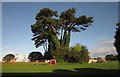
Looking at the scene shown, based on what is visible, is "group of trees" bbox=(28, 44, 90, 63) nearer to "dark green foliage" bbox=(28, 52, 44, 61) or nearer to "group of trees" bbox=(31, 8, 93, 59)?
"group of trees" bbox=(31, 8, 93, 59)

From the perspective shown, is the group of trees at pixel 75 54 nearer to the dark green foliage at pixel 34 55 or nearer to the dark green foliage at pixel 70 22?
the dark green foliage at pixel 70 22

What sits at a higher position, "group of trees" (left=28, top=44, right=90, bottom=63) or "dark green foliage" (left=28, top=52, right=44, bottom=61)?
"dark green foliage" (left=28, top=52, right=44, bottom=61)

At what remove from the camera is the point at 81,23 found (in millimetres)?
31141

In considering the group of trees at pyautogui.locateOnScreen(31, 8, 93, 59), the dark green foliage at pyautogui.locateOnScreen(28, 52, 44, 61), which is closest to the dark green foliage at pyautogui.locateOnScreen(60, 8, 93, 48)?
the group of trees at pyautogui.locateOnScreen(31, 8, 93, 59)

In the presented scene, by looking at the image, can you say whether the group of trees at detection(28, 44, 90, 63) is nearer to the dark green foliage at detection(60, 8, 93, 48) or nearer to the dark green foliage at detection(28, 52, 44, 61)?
the dark green foliage at detection(60, 8, 93, 48)

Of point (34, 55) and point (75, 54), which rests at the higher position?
point (34, 55)

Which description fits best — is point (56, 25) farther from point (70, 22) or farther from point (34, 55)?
point (34, 55)

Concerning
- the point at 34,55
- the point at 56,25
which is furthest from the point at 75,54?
the point at 34,55

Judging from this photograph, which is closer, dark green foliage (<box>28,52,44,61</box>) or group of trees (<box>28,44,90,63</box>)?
group of trees (<box>28,44,90,63</box>)

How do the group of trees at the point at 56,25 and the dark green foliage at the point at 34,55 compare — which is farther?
the dark green foliage at the point at 34,55

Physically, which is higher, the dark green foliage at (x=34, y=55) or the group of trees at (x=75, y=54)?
the dark green foliage at (x=34, y=55)

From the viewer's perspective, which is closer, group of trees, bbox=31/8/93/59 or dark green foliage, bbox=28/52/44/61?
group of trees, bbox=31/8/93/59

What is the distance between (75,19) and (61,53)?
4950 millimetres

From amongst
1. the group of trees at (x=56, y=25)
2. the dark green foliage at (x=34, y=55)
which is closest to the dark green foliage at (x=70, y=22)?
the group of trees at (x=56, y=25)
